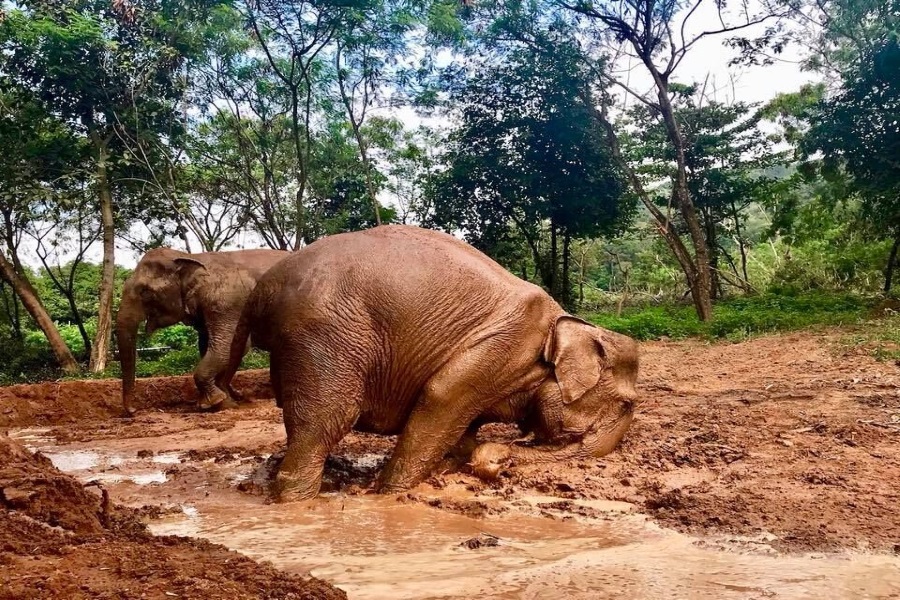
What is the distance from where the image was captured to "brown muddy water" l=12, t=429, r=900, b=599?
9.67 feet

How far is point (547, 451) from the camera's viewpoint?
5777 mm

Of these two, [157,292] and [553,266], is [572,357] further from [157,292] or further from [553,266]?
[553,266]

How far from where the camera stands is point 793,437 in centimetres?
597

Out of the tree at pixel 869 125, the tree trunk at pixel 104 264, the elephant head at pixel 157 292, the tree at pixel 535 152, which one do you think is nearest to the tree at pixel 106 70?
the tree trunk at pixel 104 264

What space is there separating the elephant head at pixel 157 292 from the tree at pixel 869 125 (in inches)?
587

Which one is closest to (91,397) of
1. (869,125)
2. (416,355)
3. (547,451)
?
(416,355)

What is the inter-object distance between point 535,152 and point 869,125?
917cm

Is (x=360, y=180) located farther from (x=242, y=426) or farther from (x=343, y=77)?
(x=242, y=426)

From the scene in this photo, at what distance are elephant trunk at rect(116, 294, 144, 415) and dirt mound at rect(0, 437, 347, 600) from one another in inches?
254

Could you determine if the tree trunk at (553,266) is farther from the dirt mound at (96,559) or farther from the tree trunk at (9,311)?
the dirt mound at (96,559)

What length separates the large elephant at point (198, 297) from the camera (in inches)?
413

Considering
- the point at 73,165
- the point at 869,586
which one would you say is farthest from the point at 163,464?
the point at 73,165

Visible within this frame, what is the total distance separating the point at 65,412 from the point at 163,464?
4940mm

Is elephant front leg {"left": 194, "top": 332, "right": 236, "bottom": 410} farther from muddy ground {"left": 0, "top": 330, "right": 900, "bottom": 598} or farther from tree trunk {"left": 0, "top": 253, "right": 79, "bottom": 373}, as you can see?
tree trunk {"left": 0, "top": 253, "right": 79, "bottom": 373}
